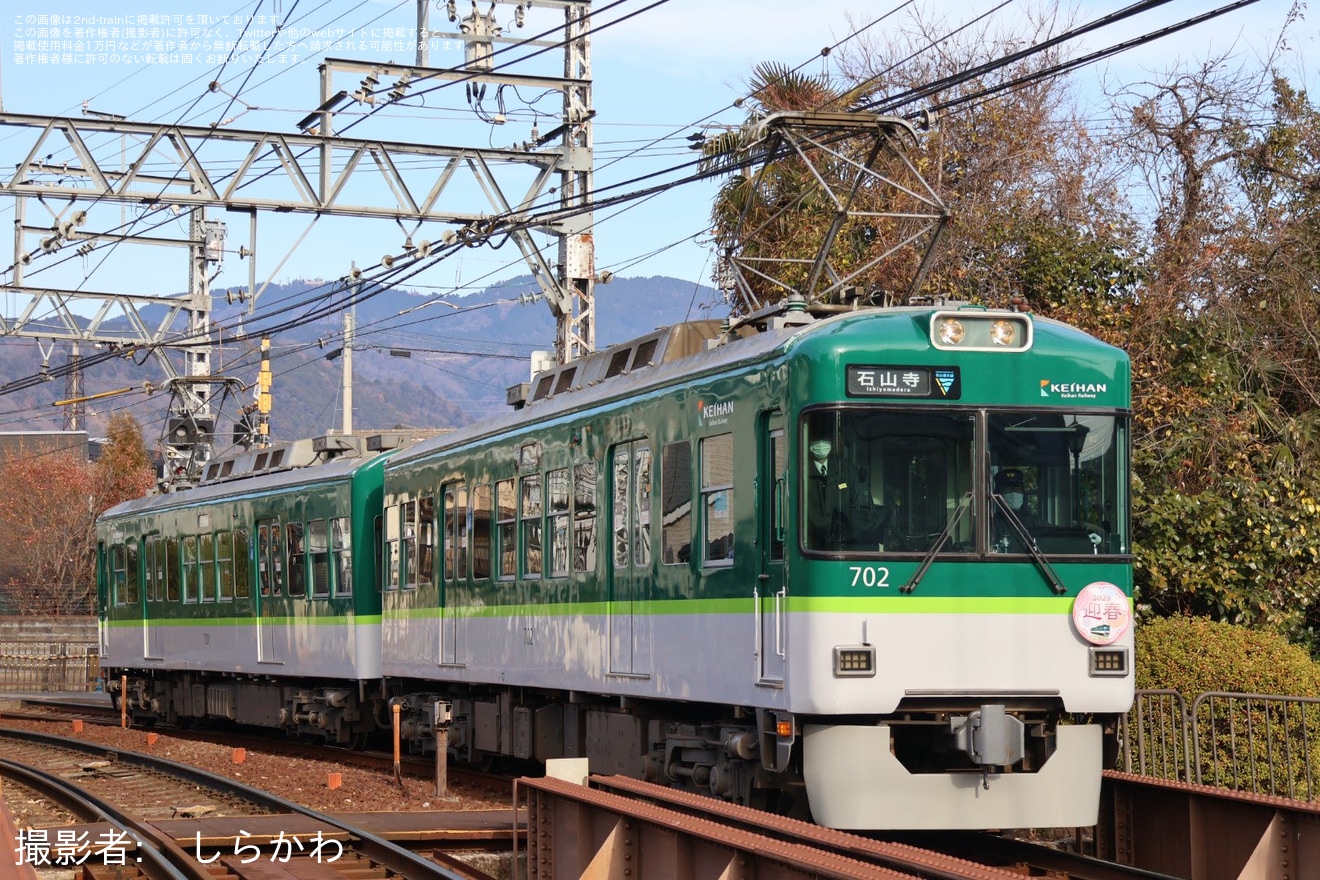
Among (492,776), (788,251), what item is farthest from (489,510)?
(788,251)

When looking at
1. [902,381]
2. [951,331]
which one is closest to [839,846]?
[902,381]

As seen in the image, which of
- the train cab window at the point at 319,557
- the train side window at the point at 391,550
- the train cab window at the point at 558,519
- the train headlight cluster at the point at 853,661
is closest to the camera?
the train headlight cluster at the point at 853,661

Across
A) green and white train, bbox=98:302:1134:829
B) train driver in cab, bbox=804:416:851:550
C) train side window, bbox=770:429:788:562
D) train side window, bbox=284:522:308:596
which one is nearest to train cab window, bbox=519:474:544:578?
green and white train, bbox=98:302:1134:829

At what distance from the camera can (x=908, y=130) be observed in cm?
1481

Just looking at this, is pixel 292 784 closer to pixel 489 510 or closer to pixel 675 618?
pixel 489 510

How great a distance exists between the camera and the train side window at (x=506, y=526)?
55.2ft

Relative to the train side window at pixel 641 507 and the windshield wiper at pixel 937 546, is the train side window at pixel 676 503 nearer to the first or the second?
the train side window at pixel 641 507

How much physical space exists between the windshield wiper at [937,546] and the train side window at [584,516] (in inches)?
158

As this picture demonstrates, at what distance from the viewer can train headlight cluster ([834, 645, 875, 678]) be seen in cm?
→ 1122

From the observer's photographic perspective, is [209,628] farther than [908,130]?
Yes

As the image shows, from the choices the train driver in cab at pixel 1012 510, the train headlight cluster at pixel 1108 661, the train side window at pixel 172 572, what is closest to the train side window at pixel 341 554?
the train side window at pixel 172 572

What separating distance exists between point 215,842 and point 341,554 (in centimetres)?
917

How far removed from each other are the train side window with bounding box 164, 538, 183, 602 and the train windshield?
18157 mm

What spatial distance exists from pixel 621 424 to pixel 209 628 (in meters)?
13.8
